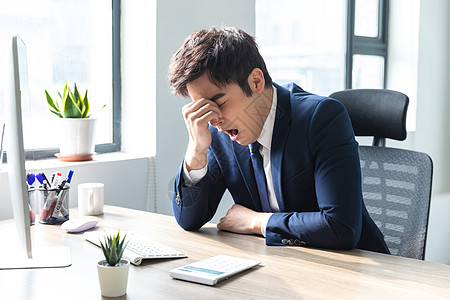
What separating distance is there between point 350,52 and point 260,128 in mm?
2309

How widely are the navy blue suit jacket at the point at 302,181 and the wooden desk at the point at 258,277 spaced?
60mm

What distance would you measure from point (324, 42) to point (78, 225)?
2.51 m

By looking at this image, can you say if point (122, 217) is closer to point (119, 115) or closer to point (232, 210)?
point (232, 210)

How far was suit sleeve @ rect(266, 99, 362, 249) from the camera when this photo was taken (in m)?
1.44

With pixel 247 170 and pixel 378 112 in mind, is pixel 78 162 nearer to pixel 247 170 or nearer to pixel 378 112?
pixel 247 170

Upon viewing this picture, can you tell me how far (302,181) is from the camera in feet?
5.19

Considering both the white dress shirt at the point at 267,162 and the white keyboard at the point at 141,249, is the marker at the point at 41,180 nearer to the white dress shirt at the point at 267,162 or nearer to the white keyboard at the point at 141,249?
the white keyboard at the point at 141,249

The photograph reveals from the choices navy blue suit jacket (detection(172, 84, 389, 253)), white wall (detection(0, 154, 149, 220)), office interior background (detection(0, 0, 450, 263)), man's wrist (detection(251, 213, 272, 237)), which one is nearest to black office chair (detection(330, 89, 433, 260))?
navy blue suit jacket (detection(172, 84, 389, 253))

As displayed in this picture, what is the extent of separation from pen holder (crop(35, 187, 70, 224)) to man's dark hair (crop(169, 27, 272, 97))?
19.9 inches

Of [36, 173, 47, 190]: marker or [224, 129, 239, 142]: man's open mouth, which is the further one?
[36, 173, 47, 190]: marker

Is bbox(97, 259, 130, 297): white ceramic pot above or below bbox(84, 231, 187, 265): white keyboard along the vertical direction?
above

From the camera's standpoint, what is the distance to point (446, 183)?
167 inches

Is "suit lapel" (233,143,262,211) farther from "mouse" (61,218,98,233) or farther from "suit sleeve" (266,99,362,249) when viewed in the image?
"mouse" (61,218,98,233)

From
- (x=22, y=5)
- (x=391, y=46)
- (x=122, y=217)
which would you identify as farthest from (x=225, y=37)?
(x=391, y=46)
